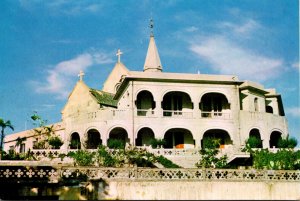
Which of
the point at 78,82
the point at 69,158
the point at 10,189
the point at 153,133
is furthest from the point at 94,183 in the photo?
the point at 78,82

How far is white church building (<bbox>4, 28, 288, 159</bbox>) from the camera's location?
119 ft

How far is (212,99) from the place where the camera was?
39.4m

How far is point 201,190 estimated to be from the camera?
2009cm

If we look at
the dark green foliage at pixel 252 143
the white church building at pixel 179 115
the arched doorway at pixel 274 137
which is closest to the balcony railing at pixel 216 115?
the white church building at pixel 179 115

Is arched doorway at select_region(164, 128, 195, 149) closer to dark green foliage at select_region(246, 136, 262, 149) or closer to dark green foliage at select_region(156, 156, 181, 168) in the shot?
dark green foliage at select_region(246, 136, 262, 149)

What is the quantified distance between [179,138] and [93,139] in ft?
26.4

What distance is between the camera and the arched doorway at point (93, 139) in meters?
37.7

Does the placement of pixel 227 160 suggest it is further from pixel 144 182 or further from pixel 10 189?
pixel 10 189

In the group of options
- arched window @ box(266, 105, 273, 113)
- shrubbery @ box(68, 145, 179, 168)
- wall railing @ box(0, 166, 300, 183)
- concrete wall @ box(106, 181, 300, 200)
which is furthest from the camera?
arched window @ box(266, 105, 273, 113)

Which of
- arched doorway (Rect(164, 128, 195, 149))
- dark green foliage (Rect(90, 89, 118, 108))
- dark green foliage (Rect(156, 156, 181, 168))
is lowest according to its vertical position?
dark green foliage (Rect(156, 156, 181, 168))

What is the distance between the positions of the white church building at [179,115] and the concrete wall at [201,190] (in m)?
14.4

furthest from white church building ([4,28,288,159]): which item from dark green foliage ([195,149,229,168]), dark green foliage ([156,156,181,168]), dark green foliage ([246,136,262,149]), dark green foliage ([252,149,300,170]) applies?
dark green foliage ([195,149,229,168])

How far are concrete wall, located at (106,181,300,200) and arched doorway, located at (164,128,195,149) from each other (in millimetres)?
17025

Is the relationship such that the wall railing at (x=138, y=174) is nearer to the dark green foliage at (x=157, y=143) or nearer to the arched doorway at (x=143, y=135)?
the dark green foliage at (x=157, y=143)
